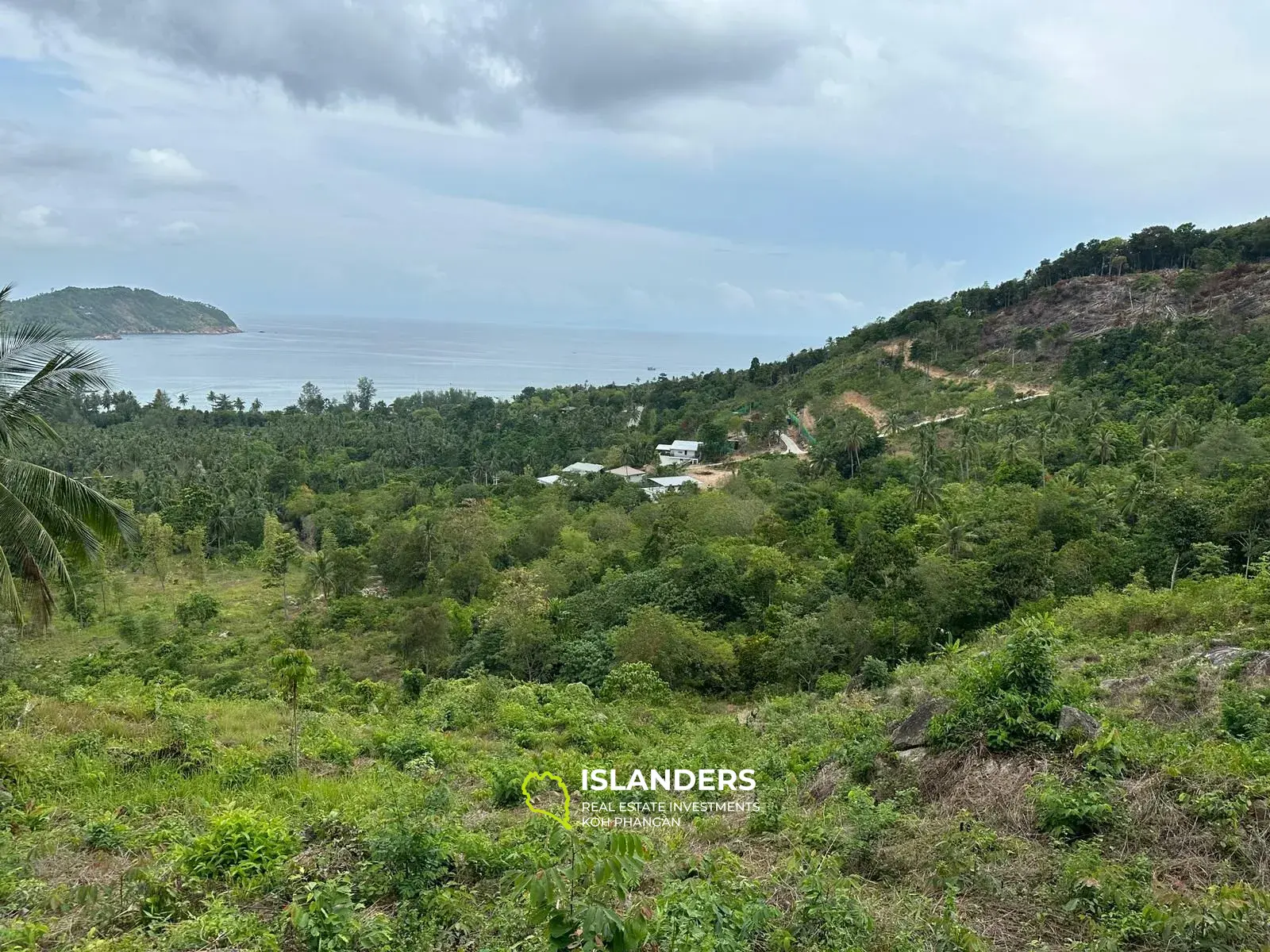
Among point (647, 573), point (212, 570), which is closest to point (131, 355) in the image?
point (212, 570)

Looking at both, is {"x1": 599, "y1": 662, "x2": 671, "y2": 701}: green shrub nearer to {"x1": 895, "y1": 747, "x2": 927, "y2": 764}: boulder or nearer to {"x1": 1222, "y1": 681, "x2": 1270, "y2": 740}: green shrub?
{"x1": 895, "y1": 747, "x2": 927, "y2": 764}: boulder

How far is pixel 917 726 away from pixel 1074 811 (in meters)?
1.88

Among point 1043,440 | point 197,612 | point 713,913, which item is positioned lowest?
point 197,612

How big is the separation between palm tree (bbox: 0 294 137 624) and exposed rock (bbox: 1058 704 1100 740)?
9009 mm

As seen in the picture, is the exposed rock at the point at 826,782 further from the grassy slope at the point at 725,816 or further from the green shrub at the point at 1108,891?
the green shrub at the point at 1108,891

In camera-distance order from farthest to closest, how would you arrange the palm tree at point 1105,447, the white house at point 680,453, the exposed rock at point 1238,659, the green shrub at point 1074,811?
the white house at point 680,453
the palm tree at point 1105,447
the exposed rock at point 1238,659
the green shrub at point 1074,811

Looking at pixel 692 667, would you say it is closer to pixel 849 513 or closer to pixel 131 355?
pixel 849 513

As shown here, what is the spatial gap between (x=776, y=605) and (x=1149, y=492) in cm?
1137

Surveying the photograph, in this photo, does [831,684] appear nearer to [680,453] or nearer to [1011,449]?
[1011,449]

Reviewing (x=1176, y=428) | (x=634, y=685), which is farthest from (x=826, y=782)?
(x=1176, y=428)

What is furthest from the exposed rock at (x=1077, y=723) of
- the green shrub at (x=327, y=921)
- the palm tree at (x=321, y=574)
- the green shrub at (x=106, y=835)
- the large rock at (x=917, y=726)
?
the palm tree at (x=321, y=574)

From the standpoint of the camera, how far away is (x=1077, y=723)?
223 inches

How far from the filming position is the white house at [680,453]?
169ft

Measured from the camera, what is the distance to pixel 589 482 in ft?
136
